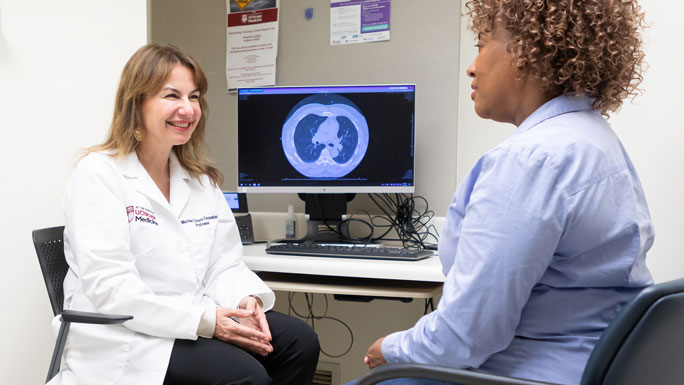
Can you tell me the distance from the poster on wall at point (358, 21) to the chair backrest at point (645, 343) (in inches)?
68.8

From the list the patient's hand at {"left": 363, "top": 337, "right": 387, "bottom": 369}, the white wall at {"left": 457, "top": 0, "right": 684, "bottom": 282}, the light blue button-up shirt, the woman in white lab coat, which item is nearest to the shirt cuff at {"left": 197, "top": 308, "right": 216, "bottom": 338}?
the woman in white lab coat

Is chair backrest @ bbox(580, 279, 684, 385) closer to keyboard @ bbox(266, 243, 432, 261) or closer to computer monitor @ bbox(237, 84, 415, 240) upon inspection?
keyboard @ bbox(266, 243, 432, 261)

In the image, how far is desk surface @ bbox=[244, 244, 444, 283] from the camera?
5.41 feet

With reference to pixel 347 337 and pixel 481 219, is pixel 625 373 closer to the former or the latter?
pixel 481 219

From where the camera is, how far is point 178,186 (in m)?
1.66

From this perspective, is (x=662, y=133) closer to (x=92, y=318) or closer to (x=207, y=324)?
(x=207, y=324)

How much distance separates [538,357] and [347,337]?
1.63 m

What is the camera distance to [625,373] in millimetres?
698

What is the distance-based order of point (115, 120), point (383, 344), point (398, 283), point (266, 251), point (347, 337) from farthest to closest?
point (347, 337)
point (266, 251)
point (398, 283)
point (115, 120)
point (383, 344)

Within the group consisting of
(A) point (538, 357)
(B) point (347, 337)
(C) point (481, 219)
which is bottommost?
(B) point (347, 337)

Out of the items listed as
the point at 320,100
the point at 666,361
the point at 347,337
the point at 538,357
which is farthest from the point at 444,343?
the point at 347,337

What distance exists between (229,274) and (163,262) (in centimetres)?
24

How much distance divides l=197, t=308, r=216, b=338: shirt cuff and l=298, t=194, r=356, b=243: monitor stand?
2.45 ft

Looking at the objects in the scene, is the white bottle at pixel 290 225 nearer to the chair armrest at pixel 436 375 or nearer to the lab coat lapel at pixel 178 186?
the lab coat lapel at pixel 178 186
